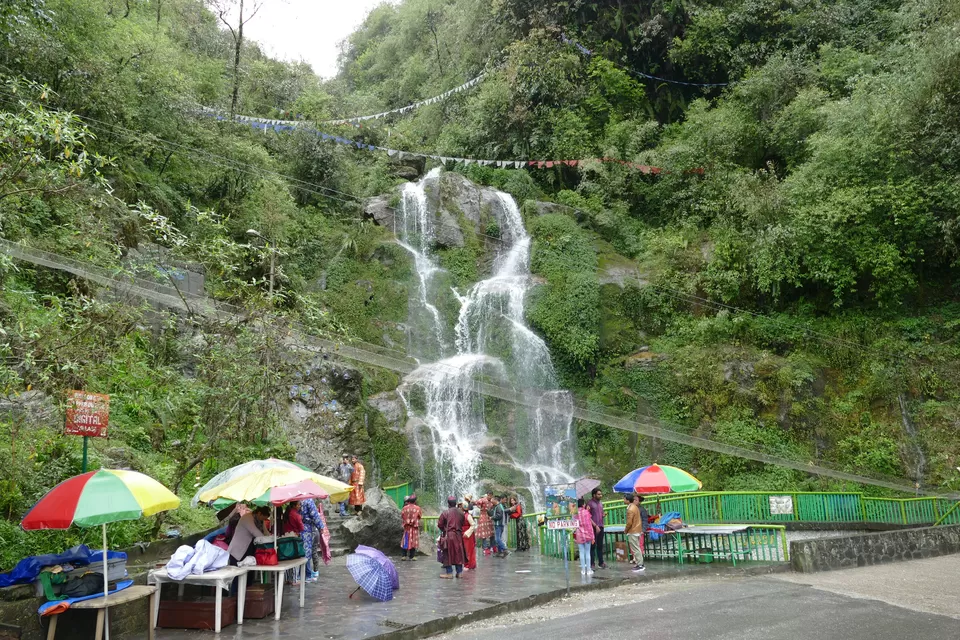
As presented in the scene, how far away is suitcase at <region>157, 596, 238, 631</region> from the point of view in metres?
6.98

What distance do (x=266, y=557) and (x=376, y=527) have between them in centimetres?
513

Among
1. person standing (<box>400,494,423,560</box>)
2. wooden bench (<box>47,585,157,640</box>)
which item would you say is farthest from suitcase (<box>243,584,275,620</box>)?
person standing (<box>400,494,423,560</box>)

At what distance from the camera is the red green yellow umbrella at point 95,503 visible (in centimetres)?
592

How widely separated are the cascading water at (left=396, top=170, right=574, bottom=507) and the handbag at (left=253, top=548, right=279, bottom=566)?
10322mm

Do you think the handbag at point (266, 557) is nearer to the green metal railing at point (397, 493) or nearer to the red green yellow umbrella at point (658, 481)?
the red green yellow umbrella at point (658, 481)

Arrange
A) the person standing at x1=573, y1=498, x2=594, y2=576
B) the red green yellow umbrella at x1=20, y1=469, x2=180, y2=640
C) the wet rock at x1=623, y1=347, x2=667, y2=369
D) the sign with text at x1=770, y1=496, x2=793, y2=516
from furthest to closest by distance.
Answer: the wet rock at x1=623, y1=347, x2=667, y2=369
the sign with text at x1=770, y1=496, x2=793, y2=516
the person standing at x1=573, y1=498, x2=594, y2=576
the red green yellow umbrella at x1=20, y1=469, x2=180, y2=640

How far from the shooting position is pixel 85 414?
24.7ft

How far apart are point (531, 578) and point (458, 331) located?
43.7 feet

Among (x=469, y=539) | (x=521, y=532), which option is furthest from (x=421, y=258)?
(x=469, y=539)

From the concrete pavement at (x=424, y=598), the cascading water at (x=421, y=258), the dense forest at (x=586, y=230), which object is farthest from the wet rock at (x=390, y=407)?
the concrete pavement at (x=424, y=598)

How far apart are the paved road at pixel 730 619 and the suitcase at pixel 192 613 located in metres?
2.42

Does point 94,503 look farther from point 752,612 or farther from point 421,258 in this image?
point 421,258

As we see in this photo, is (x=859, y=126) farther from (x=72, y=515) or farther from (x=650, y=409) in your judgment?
(x=72, y=515)

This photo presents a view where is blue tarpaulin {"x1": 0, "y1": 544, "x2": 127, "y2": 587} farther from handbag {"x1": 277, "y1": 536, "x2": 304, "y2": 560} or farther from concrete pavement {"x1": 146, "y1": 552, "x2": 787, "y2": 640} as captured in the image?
handbag {"x1": 277, "y1": 536, "x2": 304, "y2": 560}
